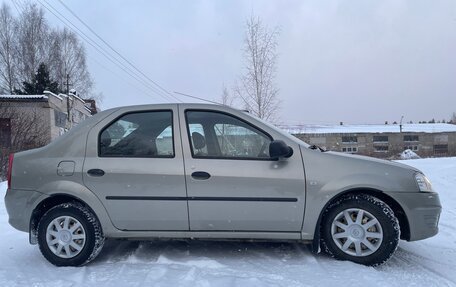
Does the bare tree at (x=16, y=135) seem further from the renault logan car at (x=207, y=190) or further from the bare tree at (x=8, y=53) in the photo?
the bare tree at (x=8, y=53)

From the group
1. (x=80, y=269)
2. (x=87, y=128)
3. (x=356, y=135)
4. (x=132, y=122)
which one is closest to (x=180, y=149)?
(x=132, y=122)

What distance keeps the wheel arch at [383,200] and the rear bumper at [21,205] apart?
2922 mm

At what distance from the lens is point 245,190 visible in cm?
412

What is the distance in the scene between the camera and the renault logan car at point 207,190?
162 inches

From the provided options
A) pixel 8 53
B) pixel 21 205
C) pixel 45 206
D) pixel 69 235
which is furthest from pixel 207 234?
pixel 8 53

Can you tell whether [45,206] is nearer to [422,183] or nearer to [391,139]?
[422,183]

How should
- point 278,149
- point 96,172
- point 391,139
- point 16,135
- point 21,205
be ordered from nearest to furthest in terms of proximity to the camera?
1. point 278,149
2. point 96,172
3. point 21,205
4. point 16,135
5. point 391,139

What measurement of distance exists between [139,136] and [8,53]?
45.1 metres

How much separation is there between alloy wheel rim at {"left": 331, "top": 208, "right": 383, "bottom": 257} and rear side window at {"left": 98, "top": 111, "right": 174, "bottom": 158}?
188 centimetres

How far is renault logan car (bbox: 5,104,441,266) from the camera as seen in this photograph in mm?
4109

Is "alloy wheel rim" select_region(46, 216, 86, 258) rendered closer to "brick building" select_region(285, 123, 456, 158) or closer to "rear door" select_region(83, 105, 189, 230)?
"rear door" select_region(83, 105, 189, 230)

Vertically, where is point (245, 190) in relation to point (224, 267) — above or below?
above

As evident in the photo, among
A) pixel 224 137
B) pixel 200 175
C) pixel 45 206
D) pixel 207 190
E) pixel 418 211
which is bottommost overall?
pixel 418 211

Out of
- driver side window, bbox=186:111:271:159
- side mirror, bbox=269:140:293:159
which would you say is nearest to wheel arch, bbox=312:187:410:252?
side mirror, bbox=269:140:293:159
